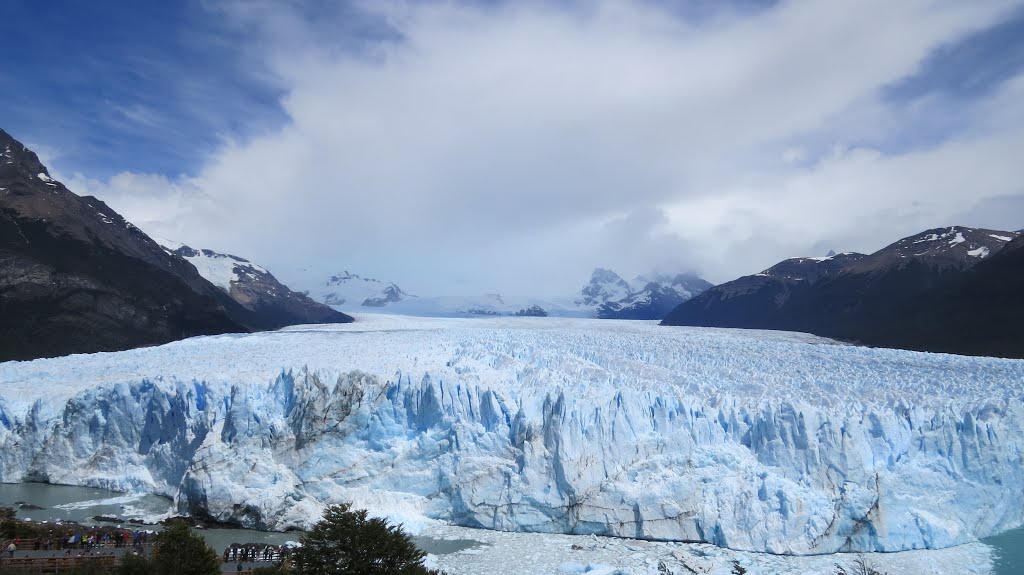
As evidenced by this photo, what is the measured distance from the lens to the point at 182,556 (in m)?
12.6

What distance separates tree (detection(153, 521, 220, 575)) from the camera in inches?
482

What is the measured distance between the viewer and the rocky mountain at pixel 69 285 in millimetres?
38656

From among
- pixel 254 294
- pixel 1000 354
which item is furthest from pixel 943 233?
pixel 254 294

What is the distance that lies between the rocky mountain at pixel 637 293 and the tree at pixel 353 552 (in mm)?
104643

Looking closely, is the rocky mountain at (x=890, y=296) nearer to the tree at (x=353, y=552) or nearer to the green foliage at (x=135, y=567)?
the tree at (x=353, y=552)

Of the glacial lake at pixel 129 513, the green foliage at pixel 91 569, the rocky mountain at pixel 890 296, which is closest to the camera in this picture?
the green foliage at pixel 91 569

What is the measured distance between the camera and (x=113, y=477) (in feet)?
72.3

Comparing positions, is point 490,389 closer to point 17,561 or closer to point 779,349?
point 17,561

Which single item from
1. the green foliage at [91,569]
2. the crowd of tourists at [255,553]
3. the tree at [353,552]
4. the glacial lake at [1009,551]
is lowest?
the glacial lake at [1009,551]

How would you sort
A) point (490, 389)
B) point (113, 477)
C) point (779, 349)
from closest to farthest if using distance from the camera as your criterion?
point (490, 389), point (113, 477), point (779, 349)

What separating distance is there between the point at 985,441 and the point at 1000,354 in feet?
64.7

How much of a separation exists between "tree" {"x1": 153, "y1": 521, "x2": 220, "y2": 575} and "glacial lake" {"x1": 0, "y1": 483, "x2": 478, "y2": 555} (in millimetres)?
4354

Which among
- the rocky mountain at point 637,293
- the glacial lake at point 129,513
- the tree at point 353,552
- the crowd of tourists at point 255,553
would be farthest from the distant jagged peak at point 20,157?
the rocky mountain at point 637,293

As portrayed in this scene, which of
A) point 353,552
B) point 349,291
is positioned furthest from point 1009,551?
point 349,291
